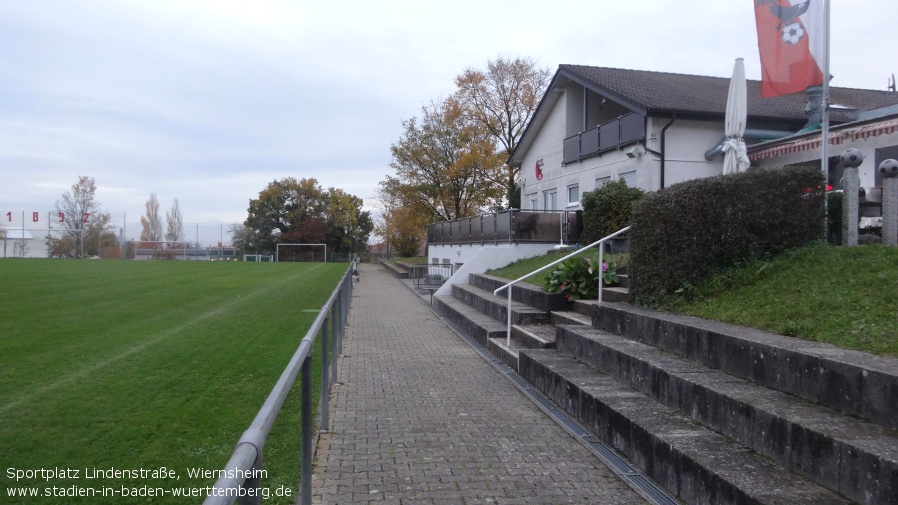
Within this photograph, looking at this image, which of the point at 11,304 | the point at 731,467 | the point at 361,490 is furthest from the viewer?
the point at 11,304

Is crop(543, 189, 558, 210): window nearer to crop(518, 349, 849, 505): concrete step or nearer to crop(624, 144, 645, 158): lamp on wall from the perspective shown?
crop(624, 144, 645, 158): lamp on wall

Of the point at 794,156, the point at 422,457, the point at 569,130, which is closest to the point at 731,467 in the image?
the point at 422,457

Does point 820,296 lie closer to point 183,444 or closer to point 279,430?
point 279,430

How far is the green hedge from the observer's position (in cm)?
717

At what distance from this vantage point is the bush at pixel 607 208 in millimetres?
16797

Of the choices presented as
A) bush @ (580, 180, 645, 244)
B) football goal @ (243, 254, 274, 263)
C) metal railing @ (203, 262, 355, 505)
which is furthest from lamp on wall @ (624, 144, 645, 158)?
football goal @ (243, 254, 274, 263)

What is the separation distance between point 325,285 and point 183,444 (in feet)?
64.6

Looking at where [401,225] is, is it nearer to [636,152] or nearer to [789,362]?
[636,152]

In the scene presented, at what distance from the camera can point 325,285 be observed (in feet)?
81.2

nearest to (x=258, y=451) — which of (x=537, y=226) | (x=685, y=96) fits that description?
(x=537, y=226)

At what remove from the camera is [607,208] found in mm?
17234

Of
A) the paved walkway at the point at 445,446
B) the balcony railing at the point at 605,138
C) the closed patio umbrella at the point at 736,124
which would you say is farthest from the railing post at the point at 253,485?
the balcony railing at the point at 605,138

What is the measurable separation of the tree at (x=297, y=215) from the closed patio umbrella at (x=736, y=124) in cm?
5447

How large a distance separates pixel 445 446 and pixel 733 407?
2.25 meters
